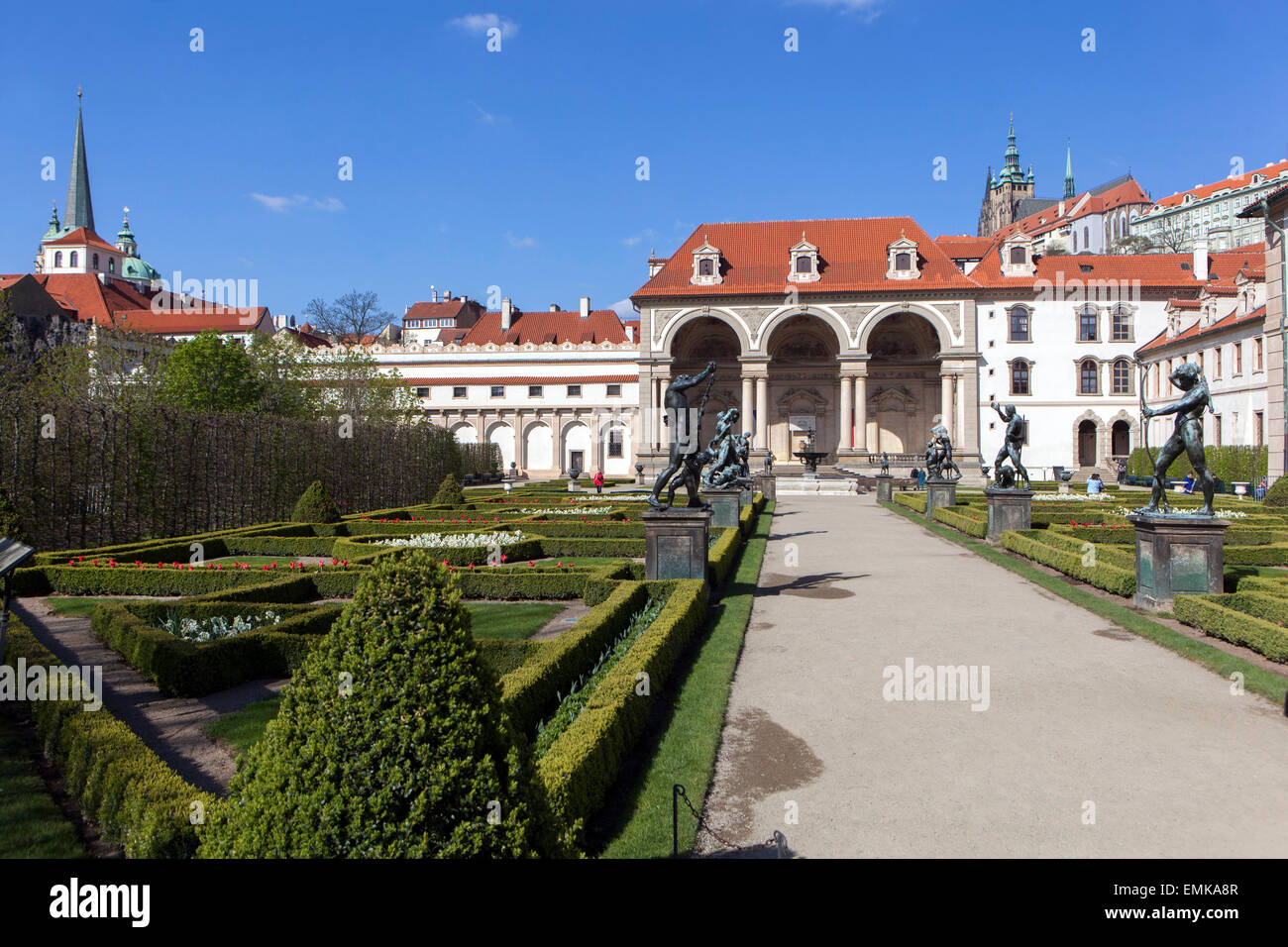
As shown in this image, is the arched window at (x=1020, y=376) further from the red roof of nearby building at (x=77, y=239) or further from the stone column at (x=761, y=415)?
the red roof of nearby building at (x=77, y=239)

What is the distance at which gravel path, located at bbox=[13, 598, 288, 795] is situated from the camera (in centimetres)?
545

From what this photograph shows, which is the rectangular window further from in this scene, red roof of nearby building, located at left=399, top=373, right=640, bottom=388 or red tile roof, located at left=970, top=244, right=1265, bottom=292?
red roof of nearby building, located at left=399, top=373, right=640, bottom=388

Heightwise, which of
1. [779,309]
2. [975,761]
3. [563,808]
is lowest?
[975,761]

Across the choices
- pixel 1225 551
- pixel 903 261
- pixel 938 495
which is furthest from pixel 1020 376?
pixel 1225 551

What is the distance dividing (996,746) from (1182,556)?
5966 mm

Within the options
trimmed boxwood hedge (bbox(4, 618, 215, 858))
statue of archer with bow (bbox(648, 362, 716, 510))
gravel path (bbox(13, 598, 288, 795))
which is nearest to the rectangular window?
statue of archer with bow (bbox(648, 362, 716, 510))

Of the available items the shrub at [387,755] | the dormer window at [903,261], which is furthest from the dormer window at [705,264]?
the shrub at [387,755]

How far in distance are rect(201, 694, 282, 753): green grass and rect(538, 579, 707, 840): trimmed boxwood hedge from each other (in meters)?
2.44

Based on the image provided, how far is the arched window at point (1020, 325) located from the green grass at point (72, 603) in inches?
1939

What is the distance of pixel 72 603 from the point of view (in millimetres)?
11508
